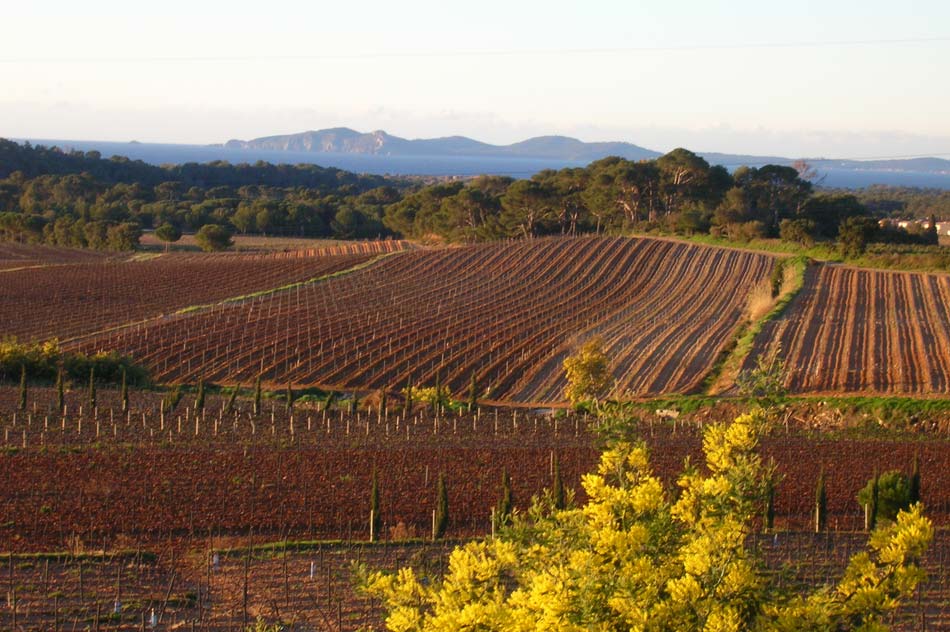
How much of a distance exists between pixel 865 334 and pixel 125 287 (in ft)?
102

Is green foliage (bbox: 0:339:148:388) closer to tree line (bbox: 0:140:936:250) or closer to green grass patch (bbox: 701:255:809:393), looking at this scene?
green grass patch (bbox: 701:255:809:393)

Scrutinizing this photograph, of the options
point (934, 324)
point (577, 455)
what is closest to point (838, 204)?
point (934, 324)

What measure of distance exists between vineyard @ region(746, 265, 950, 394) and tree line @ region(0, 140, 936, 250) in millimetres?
6121

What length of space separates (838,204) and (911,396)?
120 feet

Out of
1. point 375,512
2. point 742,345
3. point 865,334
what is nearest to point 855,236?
point 865,334

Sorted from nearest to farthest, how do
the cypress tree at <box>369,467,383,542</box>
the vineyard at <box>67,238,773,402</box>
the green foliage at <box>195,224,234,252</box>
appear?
1. the cypress tree at <box>369,467,383,542</box>
2. the vineyard at <box>67,238,773,402</box>
3. the green foliage at <box>195,224,234,252</box>

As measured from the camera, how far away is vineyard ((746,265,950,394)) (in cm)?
3212

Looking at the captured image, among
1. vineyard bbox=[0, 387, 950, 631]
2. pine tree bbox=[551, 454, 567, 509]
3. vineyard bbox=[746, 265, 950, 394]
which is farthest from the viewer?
vineyard bbox=[746, 265, 950, 394]

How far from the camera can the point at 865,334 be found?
37.6 meters

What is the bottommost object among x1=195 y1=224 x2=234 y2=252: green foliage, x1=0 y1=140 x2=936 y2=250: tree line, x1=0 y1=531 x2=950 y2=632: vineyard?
x1=0 y1=531 x2=950 y2=632: vineyard

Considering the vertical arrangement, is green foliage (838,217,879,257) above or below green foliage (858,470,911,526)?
above

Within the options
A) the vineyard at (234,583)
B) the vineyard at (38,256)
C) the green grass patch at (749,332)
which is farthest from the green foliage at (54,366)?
the vineyard at (38,256)

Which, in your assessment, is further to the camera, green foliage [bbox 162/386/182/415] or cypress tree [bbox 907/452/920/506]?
green foliage [bbox 162/386/182/415]

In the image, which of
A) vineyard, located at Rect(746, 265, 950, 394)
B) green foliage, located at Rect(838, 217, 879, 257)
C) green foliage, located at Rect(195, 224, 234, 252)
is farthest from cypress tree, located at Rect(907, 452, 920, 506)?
green foliage, located at Rect(195, 224, 234, 252)
